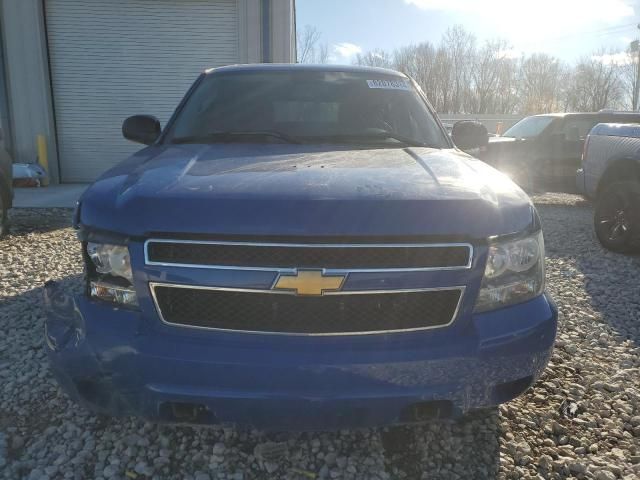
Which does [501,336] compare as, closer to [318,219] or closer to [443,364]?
[443,364]

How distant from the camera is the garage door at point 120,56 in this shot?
10.7 m

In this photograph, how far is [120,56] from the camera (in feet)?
35.7

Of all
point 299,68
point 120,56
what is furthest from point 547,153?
point 120,56

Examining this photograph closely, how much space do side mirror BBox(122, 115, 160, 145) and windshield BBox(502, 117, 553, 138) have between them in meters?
8.44

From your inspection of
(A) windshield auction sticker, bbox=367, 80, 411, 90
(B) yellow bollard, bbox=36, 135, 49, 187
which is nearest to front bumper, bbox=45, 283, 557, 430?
(A) windshield auction sticker, bbox=367, 80, 411, 90

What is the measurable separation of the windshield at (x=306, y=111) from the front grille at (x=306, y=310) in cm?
118

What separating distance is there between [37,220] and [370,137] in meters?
6.21

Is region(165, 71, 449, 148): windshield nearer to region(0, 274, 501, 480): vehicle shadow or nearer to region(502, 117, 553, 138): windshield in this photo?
region(0, 274, 501, 480): vehicle shadow

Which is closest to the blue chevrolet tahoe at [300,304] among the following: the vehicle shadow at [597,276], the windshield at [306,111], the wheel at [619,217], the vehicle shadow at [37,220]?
the windshield at [306,111]

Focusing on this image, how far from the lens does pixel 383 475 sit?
2.00 m

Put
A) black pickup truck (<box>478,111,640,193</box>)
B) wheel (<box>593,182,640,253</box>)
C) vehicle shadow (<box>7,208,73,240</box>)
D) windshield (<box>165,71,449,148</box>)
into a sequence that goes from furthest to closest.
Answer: black pickup truck (<box>478,111,640,193</box>) < vehicle shadow (<box>7,208,73,240</box>) < wheel (<box>593,182,640,253</box>) < windshield (<box>165,71,449,148</box>)

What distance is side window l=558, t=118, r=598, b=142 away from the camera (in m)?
9.70

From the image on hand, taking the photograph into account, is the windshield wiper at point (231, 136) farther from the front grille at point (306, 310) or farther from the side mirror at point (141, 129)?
the front grille at point (306, 310)

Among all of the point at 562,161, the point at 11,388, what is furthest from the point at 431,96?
the point at 11,388
